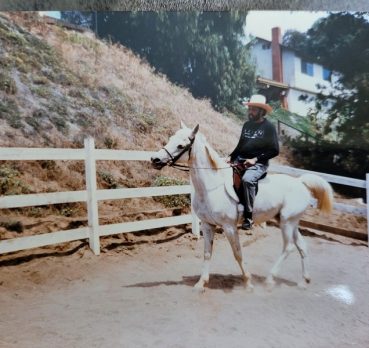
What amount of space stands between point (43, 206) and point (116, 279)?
1.65 ft

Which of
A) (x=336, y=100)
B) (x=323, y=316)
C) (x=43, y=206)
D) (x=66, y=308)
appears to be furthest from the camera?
(x=336, y=100)

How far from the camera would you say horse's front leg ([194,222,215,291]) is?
171 centimetres

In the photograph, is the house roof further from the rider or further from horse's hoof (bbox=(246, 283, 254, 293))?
horse's hoof (bbox=(246, 283, 254, 293))

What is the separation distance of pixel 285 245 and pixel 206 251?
384 mm

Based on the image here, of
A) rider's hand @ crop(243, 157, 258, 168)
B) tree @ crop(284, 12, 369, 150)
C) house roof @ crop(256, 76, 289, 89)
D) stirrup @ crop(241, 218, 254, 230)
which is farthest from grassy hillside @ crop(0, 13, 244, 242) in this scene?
tree @ crop(284, 12, 369, 150)

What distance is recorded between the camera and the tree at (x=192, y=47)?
1.85 m

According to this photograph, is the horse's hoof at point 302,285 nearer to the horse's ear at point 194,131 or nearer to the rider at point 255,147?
the rider at point 255,147

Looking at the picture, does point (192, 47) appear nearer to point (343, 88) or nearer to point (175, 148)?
point (175, 148)

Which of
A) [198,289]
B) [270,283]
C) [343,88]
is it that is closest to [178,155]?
[198,289]

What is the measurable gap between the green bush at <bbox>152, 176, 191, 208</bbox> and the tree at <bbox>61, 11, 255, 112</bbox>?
43 cm

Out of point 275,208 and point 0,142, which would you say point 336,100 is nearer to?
point 275,208

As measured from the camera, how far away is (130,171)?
6.17 feet

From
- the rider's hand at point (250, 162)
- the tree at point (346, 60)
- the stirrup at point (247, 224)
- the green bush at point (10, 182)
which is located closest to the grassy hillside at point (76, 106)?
the green bush at point (10, 182)

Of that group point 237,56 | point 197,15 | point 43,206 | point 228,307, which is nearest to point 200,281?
point 228,307
